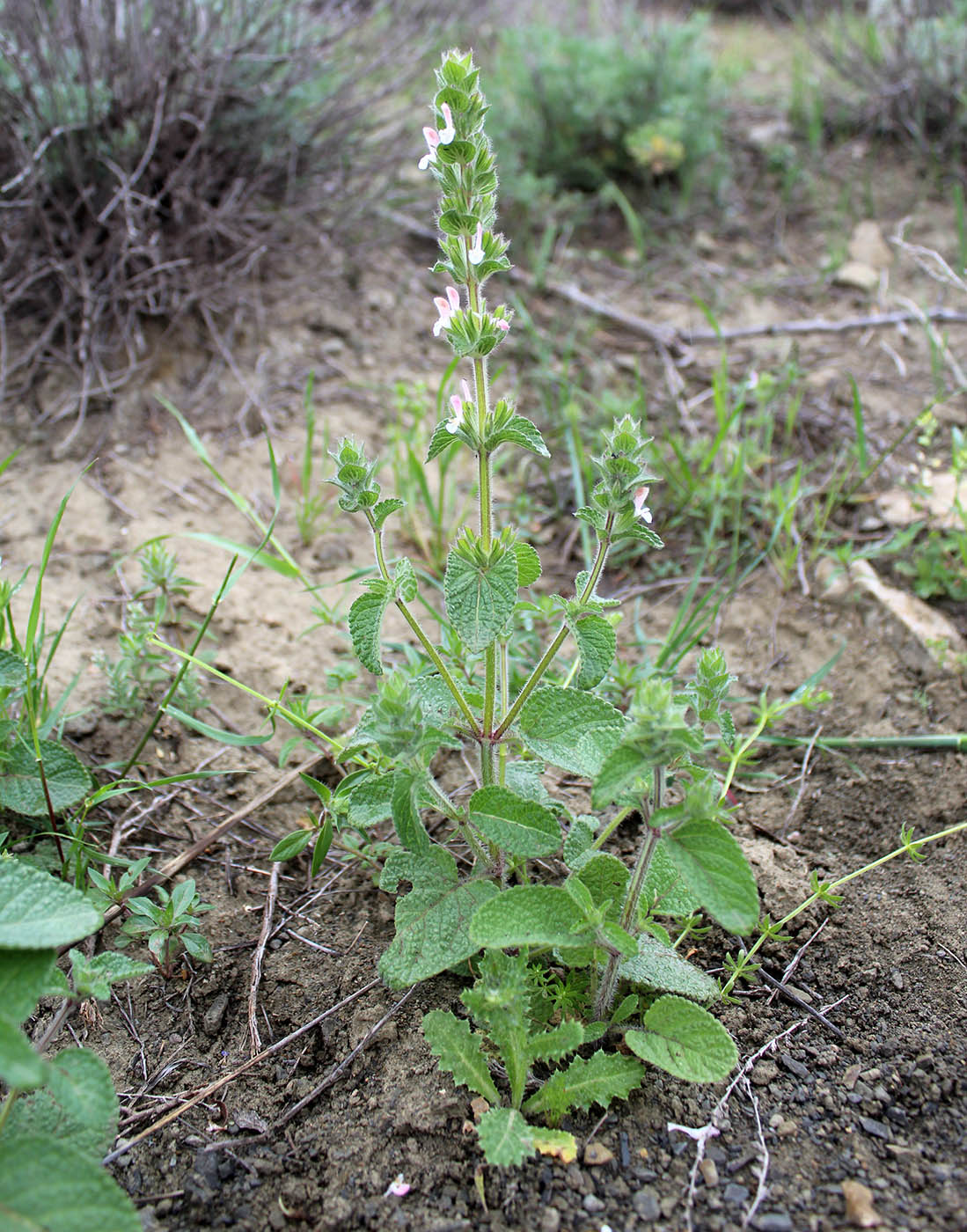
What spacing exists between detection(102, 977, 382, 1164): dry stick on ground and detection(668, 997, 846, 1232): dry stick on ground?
1.92 feet

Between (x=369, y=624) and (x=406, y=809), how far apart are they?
314mm

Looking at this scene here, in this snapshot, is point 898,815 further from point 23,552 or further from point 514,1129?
point 23,552

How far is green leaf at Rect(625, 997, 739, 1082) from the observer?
140cm

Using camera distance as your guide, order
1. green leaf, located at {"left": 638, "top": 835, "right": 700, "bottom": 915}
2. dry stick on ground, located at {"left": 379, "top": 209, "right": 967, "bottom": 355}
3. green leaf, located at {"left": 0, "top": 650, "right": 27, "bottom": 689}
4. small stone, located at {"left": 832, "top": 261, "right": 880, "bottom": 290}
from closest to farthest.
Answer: green leaf, located at {"left": 638, "top": 835, "right": 700, "bottom": 915} < green leaf, located at {"left": 0, "top": 650, "right": 27, "bottom": 689} < dry stick on ground, located at {"left": 379, "top": 209, "right": 967, "bottom": 355} < small stone, located at {"left": 832, "top": 261, "right": 880, "bottom": 290}

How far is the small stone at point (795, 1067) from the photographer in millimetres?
1521

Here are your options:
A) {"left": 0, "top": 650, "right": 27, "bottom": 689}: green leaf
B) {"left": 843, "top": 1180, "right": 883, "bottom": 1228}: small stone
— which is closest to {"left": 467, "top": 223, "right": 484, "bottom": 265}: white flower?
{"left": 0, "top": 650, "right": 27, "bottom": 689}: green leaf

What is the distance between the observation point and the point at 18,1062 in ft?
3.71

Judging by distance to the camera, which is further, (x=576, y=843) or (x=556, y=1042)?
(x=576, y=843)

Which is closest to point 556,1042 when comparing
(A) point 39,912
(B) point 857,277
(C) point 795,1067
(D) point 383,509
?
(C) point 795,1067

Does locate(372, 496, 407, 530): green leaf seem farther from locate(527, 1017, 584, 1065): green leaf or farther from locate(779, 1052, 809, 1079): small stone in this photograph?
locate(779, 1052, 809, 1079): small stone

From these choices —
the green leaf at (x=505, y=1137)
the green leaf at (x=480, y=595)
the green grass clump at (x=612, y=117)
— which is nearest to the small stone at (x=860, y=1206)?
→ the green leaf at (x=505, y=1137)

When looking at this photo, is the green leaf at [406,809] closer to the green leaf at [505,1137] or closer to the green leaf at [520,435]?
the green leaf at [505,1137]

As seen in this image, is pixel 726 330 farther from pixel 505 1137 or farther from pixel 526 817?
pixel 505 1137

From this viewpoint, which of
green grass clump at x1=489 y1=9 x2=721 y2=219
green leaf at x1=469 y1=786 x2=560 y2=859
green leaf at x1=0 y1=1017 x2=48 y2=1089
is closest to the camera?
green leaf at x1=0 y1=1017 x2=48 y2=1089
